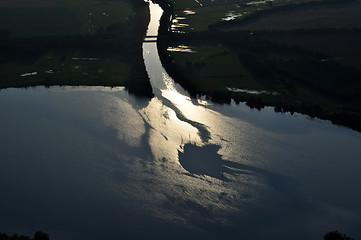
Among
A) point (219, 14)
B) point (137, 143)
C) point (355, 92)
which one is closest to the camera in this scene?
point (137, 143)


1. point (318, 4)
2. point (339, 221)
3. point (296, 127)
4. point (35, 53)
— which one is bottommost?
point (339, 221)

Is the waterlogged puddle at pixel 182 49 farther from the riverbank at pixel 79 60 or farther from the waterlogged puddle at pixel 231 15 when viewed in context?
the waterlogged puddle at pixel 231 15

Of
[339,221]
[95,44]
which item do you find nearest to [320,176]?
[339,221]

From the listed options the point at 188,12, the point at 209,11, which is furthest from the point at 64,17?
the point at 209,11

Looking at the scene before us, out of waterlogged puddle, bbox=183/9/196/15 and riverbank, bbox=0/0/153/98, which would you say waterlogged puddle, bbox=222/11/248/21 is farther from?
riverbank, bbox=0/0/153/98

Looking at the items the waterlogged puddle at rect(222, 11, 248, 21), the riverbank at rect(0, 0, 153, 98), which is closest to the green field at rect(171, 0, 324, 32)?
the waterlogged puddle at rect(222, 11, 248, 21)

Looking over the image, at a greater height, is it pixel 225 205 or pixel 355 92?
pixel 355 92

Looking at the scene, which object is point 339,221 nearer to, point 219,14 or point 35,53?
point 35,53
